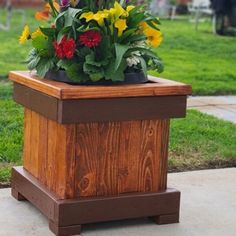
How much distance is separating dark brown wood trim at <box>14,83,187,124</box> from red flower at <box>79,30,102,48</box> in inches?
12.7

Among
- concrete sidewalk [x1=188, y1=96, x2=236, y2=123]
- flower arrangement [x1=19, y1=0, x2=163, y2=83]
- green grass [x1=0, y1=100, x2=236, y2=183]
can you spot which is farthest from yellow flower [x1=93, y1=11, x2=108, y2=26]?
concrete sidewalk [x1=188, y1=96, x2=236, y2=123]

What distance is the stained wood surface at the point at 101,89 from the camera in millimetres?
3785

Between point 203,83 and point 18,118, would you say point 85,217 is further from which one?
point 203,83

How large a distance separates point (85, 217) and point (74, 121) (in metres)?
0.56

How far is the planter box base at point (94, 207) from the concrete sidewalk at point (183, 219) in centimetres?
7

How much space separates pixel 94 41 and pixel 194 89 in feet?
17.7

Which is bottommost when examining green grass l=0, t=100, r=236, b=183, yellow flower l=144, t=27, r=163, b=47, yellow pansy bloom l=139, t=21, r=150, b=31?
green grass l=0, t=100, r=236, b=183

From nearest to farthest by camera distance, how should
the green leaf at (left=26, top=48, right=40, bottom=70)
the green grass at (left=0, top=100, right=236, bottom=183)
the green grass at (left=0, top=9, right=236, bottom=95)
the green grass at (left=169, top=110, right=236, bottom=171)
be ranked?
the green leaf at (left=26, top=48, right=40, bottom=70) → the green grass at (left=0, top=100, right=236, bottom=183) → the green grass at (left=169, top=110, right=236, bottom=171) → the green grass at (left=0, top=9, right=236, bottom=95)

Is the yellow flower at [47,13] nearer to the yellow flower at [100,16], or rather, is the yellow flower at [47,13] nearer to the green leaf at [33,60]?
the green leaf at [33,60]

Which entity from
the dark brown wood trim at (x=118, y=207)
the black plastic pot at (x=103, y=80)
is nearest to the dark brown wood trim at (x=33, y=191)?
the dark brown wood trim at (x=118, y=207)

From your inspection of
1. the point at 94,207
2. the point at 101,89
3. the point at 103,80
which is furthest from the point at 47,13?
the point at 94,207

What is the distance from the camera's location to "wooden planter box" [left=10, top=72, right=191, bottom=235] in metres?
3.89

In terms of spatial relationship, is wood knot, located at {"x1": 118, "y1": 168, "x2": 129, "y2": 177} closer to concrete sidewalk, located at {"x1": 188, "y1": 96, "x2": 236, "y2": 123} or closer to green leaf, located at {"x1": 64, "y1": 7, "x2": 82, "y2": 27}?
green leaf, located at {"x1": 64, "y1": 7, "x2": 82, "y2": 27}

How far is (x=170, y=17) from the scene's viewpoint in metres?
26.5
